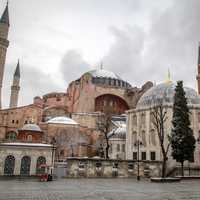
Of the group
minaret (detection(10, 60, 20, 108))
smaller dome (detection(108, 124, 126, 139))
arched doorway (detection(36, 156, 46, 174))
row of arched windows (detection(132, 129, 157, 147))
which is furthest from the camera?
minaret (detection(10, 60, 20, 108))

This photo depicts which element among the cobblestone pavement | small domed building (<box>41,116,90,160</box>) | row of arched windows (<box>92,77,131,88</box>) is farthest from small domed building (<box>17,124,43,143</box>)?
row of arched windows (<box>92,77,131,88</box>)

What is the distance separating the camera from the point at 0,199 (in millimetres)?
8789

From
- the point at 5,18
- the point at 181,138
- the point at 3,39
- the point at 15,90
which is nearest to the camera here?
the point at 181,138

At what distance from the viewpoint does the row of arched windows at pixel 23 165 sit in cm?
2461

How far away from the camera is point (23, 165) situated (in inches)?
993

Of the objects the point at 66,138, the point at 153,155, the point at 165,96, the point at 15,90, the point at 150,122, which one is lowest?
the point at 153,155

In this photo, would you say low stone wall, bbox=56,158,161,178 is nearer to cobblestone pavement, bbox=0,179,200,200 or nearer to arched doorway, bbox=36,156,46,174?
arched doorway, bbox=36,156,46,174

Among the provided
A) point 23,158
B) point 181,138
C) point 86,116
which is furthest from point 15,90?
point 181,138

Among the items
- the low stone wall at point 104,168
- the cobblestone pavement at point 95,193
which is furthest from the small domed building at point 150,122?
the cobblestone pavement at point 95,193

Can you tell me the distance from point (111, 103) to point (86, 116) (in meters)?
9.59

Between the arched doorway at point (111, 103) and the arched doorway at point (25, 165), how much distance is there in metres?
38.5

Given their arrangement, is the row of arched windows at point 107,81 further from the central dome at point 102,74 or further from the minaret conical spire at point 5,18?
the minaret conical spire at point 5,18

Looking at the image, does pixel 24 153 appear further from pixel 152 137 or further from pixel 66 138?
pixel 66 138

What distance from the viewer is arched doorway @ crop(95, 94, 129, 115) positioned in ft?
210
